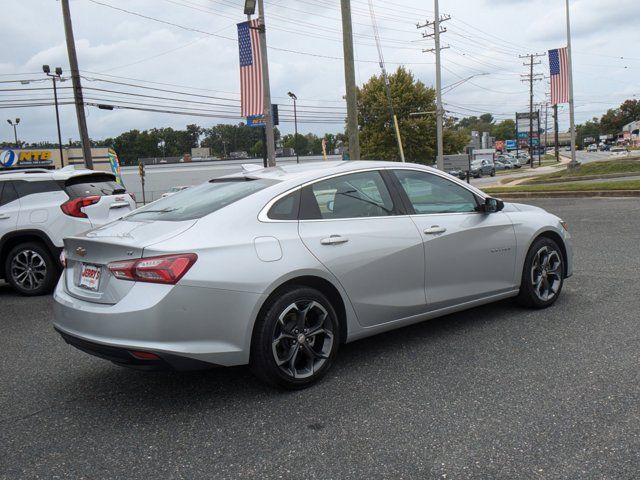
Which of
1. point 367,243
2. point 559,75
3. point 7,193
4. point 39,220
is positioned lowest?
point 367,243

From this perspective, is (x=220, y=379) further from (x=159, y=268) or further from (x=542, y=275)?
(x=542, y=275)

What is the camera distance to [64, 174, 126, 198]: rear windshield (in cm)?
781

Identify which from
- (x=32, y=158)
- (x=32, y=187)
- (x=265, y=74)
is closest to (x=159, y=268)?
(x=32, y=187)

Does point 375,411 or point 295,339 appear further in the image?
point 295,339

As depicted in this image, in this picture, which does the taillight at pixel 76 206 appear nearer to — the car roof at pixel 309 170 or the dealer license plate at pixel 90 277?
the car roof at pixel 309 170

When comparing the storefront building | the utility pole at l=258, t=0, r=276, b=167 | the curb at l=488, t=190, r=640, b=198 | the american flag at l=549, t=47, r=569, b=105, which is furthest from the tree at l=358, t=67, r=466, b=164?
the utility pole at l=258, t=0, r=276, b=167

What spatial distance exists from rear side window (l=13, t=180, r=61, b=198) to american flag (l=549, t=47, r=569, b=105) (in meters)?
29.2

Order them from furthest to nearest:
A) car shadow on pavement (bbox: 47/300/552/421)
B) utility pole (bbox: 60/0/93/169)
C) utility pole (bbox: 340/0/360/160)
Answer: utility pole (bbox: 60/0/93/169) → utility pole (bbox: 340/0/360/160) → car shadow on pavement (bbox: 47/300/552/421)

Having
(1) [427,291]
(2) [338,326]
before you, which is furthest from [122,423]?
(1) [427,291]

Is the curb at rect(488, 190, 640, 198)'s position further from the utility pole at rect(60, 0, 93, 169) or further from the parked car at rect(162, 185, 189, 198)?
the utility pole at rect(60, 0, 93, 169)

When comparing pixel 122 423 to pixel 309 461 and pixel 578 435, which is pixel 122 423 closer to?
pixel 309 461

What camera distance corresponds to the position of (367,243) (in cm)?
407

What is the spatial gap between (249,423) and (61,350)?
2430mm

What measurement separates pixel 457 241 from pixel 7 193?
6.25 m
